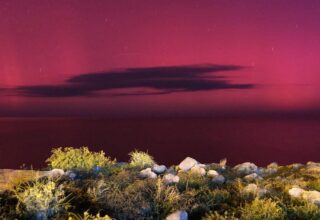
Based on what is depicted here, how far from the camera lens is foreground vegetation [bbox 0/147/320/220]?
897 centimetres

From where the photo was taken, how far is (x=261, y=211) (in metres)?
9.66

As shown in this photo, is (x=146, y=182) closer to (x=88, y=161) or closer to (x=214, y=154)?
(x=88, y=161)

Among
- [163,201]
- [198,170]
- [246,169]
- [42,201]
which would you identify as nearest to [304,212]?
[163,201]

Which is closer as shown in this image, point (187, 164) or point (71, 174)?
point (71, 174)

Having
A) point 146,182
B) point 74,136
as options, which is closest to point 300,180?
point 146,182

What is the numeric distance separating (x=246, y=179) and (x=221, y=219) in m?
4.06

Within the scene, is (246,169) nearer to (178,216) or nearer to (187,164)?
(187,164)

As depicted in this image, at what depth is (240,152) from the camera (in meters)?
59.7

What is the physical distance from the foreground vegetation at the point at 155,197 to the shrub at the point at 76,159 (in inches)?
15.7

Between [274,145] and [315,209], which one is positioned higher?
[315,209]

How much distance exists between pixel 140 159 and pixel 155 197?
559cm

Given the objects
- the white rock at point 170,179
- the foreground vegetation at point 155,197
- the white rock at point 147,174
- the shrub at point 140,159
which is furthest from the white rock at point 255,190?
the shrub at point 140,159

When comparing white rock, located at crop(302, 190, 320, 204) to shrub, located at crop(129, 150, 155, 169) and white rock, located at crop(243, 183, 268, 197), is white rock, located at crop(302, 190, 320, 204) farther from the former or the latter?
shrub, located at crop(129, 150, 155, 169)

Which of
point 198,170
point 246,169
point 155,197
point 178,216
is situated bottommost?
point 246,169
